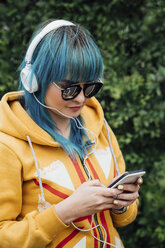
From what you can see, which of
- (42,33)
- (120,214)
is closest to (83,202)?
(120,214)

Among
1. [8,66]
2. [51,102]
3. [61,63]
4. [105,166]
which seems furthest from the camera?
[8,66]

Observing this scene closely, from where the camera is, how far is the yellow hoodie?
67.2 inches

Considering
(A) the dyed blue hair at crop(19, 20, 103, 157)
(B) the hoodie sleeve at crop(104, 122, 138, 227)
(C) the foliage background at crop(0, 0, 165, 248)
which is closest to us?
(A) the dyed blue hair at crop(19, 20, 103, 157)

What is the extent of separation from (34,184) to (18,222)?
19 centimetres

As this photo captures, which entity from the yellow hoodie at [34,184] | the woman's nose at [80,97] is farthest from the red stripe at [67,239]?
the woman's nose at [80,97]

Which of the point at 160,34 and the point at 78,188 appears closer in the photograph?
the point at 78,188

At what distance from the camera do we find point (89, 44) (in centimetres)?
177

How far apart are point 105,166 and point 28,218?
1.69ft

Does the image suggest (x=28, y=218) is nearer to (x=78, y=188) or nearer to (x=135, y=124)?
(x=78, y=188)

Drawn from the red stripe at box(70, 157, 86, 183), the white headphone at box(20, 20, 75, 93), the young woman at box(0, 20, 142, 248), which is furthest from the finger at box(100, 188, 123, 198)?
the white headphone at box(20, 20, 75, 93)

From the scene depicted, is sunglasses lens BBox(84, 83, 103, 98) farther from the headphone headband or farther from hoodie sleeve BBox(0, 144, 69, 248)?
hoodie sleeve BBox(0, 144, 69, 248)

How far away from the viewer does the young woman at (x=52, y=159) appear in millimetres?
1704

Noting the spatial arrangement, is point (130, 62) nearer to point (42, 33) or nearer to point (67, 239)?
point (42, 33)

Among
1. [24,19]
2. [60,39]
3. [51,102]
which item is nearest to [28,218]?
[51,102]
